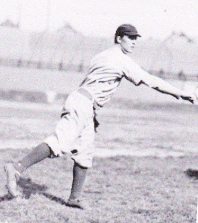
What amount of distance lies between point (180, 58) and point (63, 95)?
1184 centimetres

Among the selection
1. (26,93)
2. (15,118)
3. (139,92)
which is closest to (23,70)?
(26,93)

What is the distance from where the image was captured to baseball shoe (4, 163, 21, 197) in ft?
12.0

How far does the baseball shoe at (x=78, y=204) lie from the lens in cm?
432

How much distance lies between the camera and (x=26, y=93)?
23203 mm

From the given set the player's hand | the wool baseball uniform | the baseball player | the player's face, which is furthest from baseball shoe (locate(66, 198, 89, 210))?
the player's face

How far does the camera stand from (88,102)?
161 inches

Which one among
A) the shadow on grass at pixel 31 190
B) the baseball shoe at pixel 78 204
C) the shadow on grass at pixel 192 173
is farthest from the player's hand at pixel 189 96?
the shadow on grass at pixel 192 173

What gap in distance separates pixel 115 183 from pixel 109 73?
→ 200 cm

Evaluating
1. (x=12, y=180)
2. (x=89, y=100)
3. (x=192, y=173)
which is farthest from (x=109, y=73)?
(x=192, y=173)

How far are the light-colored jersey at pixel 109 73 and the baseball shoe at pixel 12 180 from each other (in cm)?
107

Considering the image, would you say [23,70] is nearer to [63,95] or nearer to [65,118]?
[63,95]

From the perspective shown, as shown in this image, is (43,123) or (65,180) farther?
(43,123)

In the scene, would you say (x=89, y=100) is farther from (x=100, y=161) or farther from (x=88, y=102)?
(x=100, y=161)

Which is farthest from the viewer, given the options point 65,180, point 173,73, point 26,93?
point 173,73
